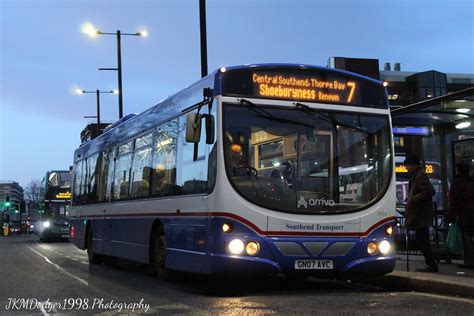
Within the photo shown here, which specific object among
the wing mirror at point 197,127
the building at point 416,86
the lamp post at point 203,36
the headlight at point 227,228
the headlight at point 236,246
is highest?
the building at point 416,86

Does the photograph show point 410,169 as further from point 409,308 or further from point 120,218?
point 120,218

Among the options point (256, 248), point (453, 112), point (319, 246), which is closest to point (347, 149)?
point (319, 246)

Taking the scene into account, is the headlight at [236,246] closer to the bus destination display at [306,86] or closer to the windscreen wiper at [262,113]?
the windscreen wiper at [262,113]

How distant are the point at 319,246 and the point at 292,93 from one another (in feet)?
7.52

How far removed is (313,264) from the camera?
839cm

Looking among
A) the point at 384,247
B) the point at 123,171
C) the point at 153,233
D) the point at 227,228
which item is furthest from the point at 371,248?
the point at 123,171

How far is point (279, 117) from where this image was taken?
8.74m

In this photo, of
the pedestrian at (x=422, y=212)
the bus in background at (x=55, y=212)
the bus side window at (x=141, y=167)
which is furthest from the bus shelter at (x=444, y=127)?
the bus in background at (x=55, y=212)

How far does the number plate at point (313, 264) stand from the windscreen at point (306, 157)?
0.71 metres

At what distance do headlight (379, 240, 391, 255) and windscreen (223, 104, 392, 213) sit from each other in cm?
66

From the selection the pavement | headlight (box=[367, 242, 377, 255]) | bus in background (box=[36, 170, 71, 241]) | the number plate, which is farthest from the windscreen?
bus in background (box=[36, 170, 71, 241])

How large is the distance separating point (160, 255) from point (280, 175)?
3155mm

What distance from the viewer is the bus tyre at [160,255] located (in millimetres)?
10242

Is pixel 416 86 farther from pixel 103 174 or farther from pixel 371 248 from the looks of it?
pixel 371 248
